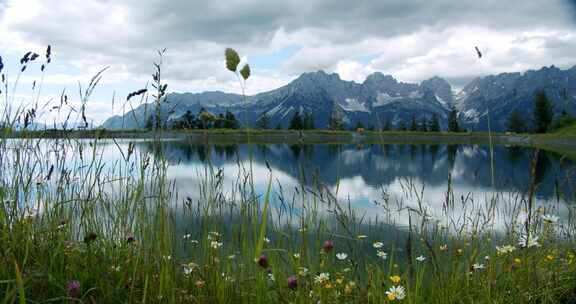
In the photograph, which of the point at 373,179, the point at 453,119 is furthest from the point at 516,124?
the point at 373,179

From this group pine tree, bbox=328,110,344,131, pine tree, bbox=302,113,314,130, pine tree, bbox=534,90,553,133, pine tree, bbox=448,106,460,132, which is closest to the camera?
pine tree, bbox=328,110,344,131

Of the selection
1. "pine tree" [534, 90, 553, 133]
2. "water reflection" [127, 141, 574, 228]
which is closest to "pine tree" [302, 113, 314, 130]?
"pine tree" [534, 90, 553, 133]

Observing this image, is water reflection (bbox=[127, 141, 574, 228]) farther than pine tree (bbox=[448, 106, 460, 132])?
No

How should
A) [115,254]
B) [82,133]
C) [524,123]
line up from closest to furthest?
[115,254], [82,133], [524,123]

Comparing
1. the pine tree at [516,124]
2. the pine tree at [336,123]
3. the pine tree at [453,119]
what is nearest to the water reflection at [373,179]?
the pine tree at [336,123]

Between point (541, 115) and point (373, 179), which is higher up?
point (541, 115)

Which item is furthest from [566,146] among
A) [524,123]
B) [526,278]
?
[526,278]

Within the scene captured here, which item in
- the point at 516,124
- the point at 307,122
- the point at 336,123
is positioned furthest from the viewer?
the point at 516,124

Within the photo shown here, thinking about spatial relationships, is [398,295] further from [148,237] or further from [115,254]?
[115,254]

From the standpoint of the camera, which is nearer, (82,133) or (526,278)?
(526,278)

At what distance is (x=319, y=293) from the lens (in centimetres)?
229

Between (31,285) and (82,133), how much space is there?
6.53 feet

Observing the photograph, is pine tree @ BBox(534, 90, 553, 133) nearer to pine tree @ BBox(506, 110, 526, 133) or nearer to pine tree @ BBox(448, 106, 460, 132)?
pine tree @ BBox(506, 110, 526, 133)

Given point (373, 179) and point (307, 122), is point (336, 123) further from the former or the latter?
point (307, 122)
